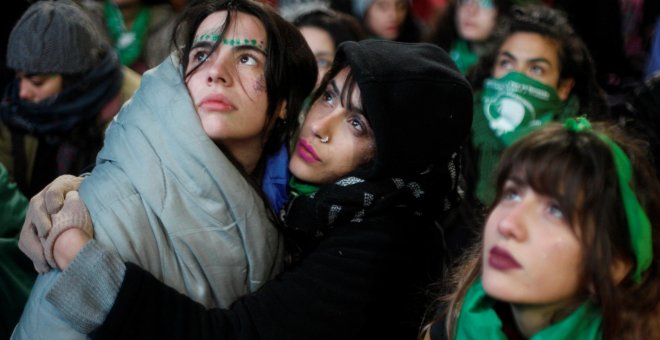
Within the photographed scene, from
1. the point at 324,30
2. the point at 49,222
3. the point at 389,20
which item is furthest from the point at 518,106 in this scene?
the point at 49,222

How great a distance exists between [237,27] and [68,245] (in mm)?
671

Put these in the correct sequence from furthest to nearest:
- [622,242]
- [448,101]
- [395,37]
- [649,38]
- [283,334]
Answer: [649,38] → [395,37] → [448,101] → [283,334] → [622,242]

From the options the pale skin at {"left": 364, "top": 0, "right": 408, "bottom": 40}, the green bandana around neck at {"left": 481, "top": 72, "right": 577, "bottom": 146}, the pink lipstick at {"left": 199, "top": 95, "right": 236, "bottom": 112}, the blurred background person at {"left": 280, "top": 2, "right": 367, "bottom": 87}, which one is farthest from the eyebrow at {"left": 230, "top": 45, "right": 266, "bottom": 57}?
the pale skin at {"left": 364, "top": 0, "right": 408, "bottom": 40}

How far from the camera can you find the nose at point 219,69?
1.73 m

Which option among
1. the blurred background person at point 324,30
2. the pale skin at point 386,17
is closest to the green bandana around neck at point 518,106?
the blurred background person at point 324,30

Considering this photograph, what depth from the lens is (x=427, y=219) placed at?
1845 millimetres

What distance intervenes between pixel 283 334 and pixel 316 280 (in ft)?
0.45

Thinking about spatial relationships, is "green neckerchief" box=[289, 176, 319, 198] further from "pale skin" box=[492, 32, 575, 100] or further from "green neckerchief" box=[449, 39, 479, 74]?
"green neckerchief" box=[449, 39, 479, 74]

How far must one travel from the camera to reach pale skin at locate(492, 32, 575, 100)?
2.83m

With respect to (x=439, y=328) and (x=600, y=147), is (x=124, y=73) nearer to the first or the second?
(x=439, y=328)

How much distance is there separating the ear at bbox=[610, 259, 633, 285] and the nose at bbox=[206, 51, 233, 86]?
947 mm

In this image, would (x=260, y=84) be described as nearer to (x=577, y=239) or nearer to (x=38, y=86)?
(x=577, y=239)

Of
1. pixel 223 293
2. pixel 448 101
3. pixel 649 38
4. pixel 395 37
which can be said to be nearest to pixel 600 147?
pixel 448 101

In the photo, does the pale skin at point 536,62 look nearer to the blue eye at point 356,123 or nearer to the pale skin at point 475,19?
the pale skin at point 475,19
